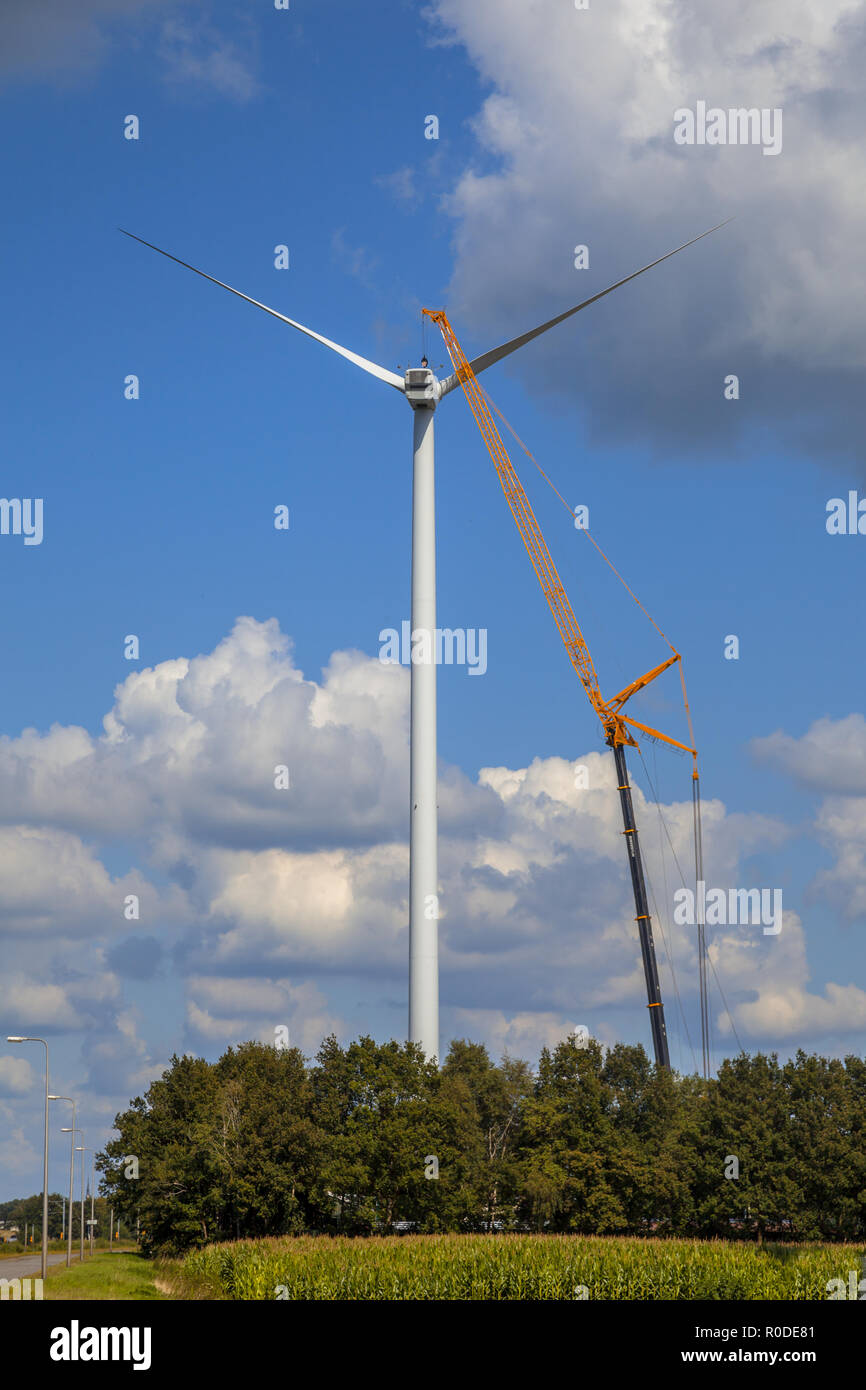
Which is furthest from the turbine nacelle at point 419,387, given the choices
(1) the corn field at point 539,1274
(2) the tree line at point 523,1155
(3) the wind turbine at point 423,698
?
(1) the corn field at point 539,1274

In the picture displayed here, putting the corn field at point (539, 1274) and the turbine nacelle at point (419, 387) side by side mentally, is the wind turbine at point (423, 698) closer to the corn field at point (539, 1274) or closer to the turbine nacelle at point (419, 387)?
the turbine nacelle at point (419, 387)

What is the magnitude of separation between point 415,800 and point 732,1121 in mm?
39389

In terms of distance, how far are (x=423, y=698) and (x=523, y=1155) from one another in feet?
132

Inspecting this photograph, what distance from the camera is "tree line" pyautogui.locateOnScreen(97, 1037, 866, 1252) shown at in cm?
10938

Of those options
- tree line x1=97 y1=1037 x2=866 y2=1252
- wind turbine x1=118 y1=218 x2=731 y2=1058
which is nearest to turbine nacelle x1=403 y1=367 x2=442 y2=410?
wind turbine x1=118 y1=218 x2=731 y2=1058

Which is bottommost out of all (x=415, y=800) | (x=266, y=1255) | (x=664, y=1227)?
(x=664, y=1227)

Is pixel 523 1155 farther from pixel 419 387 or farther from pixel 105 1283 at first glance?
pixel 419 387

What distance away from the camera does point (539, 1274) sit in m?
64.7

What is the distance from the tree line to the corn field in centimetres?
3454

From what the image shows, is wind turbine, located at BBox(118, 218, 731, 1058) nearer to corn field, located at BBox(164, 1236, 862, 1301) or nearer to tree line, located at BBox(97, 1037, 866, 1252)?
tree line, located at BBox(97, 1037, 866, 1252)
